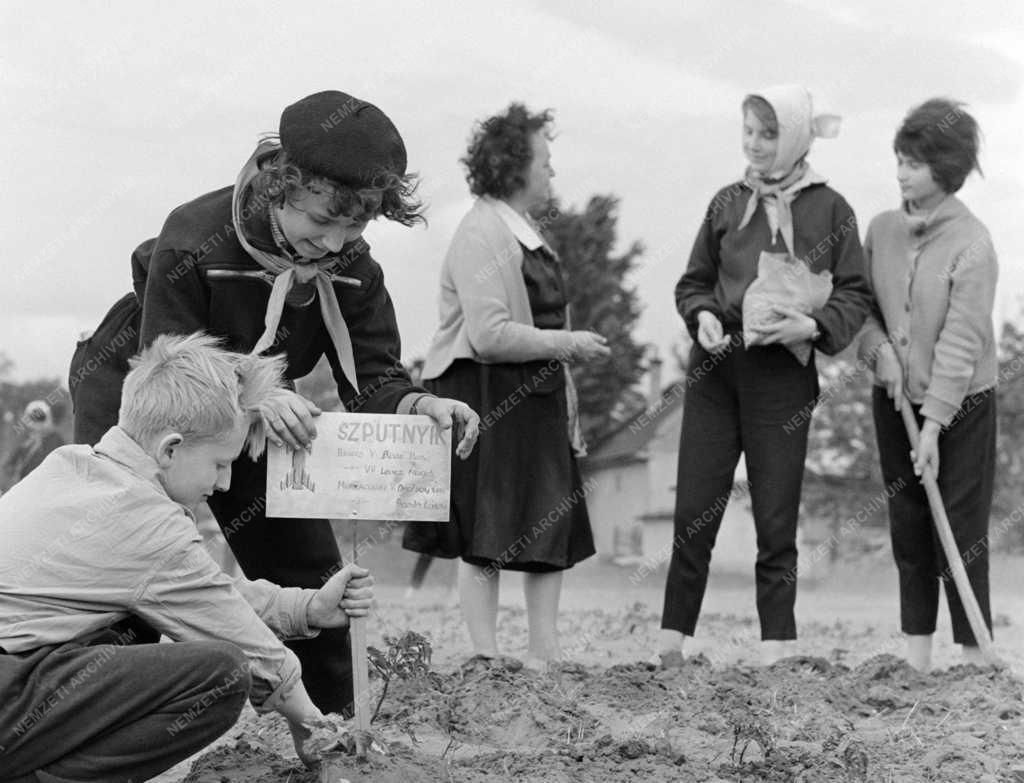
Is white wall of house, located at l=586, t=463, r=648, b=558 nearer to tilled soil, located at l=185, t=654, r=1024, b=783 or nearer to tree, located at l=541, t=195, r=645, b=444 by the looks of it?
tree, located at l=541, t=195, r=645, b=444

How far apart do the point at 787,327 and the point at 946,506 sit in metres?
1.14

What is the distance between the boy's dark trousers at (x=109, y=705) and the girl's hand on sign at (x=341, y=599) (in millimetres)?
334

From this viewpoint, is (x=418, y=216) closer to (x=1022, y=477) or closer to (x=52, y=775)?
(x=52, y=775)

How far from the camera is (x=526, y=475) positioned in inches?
232

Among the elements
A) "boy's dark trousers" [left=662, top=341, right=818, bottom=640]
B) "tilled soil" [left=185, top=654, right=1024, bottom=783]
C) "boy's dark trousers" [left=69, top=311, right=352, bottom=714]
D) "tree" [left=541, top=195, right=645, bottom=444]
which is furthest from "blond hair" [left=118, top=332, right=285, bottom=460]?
"tree" [left=541, top=195, right=645, bottom=444]

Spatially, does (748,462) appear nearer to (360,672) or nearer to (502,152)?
(502,152)

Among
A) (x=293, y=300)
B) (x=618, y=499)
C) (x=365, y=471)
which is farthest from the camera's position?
(x=618, y=499)

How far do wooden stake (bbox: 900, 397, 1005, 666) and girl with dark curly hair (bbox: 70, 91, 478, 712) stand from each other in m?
2.69

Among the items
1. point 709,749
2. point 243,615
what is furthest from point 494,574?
point 243,615

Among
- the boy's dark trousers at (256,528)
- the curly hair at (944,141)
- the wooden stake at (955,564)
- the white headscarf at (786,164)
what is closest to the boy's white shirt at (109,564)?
the boy's dark trousers at (256,528)

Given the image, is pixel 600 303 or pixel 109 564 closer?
pixel 109 564

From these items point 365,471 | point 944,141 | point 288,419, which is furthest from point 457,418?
point 944,141

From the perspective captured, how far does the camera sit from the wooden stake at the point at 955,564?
5.91 metres

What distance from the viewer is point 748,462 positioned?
Result: 587 cm
